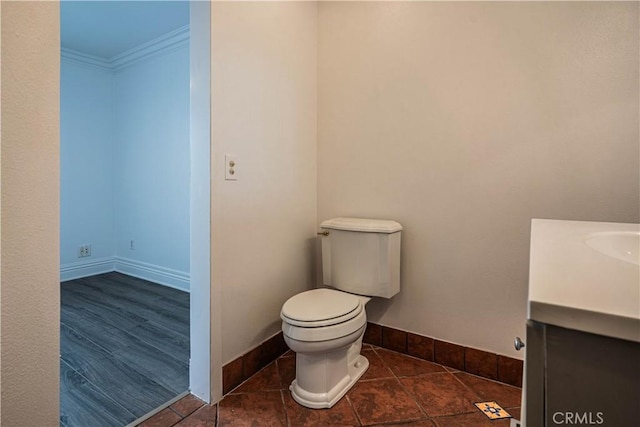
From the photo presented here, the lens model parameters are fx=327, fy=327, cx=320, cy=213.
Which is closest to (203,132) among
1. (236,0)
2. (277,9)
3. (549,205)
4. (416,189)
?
(236,0)

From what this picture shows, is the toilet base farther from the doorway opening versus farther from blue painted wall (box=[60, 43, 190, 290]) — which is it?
blue painted wall (box=[60, 43, 190, 290])

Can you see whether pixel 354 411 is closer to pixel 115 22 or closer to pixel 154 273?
pixel 154 273

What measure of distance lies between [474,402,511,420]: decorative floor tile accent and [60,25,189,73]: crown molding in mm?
3425

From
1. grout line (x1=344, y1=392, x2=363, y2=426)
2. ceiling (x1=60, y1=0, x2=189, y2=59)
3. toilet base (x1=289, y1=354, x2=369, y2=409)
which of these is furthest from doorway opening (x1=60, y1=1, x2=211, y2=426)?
grout line (x1=344, y1=392, x2=363, y2=426)

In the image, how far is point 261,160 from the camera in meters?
1.73

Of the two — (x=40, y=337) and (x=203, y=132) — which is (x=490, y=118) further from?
(x=40, y=337)

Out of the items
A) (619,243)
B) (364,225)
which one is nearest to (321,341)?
(364,225)

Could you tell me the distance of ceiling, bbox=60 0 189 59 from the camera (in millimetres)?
2500

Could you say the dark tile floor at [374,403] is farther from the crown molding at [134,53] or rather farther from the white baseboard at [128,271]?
the crown molding at [134,53]

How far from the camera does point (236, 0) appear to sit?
1527 mm

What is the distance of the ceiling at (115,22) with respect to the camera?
2500 mm

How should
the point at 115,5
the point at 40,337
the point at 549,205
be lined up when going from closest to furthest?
the point at 40,337
the point at 549,205
the point at 115,5

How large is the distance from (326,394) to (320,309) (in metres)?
0.38

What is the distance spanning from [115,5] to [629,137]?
3321mm
